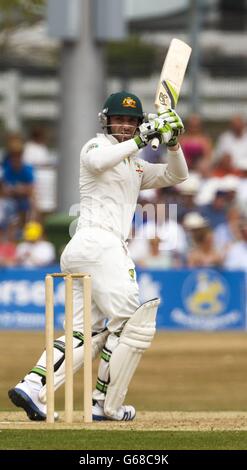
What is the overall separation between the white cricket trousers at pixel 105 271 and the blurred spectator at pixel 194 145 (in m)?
8.60

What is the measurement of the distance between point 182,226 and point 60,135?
7.47 ft

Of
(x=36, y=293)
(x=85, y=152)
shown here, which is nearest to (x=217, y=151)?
(x=36, y=293)

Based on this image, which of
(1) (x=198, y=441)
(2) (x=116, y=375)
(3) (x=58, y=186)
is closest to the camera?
(1) (x=198, y=441)

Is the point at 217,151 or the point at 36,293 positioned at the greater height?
the point at 217,151

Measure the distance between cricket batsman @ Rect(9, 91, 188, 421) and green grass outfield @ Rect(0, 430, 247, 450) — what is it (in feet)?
2.02

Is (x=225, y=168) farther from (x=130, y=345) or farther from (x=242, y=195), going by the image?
(x=130, y=345)

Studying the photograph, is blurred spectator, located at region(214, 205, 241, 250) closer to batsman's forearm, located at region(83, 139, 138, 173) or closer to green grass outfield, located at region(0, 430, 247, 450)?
batsman's forearm, located at region(83, 139, 138, 173)

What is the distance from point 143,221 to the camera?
1020 cm

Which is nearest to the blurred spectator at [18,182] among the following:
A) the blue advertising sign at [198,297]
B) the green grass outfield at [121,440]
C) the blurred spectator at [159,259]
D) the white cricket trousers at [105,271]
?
the blurred spectator at [159,259]

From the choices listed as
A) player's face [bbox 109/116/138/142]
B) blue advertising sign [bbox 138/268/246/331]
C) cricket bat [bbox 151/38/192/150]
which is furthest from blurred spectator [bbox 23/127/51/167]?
player's face [bbox 109/116/138/142]

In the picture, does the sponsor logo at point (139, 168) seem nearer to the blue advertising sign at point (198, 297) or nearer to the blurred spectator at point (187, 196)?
the blue advertising sign at point (198, 297)

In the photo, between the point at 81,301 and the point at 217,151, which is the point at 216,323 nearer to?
the point at 217,151

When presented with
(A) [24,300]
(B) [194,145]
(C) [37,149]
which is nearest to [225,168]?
(B) [194,145]

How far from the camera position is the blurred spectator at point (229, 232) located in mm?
15051
